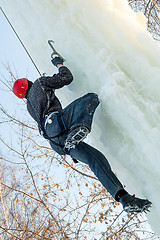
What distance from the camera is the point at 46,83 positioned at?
201cm

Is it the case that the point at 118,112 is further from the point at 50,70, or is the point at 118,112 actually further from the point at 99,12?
the point at 50,70

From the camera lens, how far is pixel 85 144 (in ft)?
5.95

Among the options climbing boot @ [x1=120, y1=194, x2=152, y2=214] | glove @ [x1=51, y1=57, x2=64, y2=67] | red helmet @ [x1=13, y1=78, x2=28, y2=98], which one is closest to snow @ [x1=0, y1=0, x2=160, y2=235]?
glove @ [x1=51, y1=57, x2=64, y2=67]

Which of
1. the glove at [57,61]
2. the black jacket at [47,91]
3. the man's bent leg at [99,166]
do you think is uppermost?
the glove at [57,61]

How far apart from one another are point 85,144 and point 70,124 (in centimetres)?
21

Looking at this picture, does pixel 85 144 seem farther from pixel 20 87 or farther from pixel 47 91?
pixel 20 87

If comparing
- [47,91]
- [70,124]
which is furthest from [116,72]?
[47,91]

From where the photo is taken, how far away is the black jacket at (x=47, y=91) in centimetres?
199

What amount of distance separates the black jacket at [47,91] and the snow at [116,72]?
0.15m

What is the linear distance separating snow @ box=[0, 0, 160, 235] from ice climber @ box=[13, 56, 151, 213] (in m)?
0.16

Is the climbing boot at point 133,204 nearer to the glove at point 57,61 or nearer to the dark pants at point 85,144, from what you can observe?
the dark pants at point 85,144

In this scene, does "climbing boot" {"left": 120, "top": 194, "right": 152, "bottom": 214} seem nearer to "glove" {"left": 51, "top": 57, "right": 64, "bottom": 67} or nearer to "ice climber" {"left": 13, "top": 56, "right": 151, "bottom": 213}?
"ice climber" {"left": 13, "top": 56, "right": 151, "bottom": 213}

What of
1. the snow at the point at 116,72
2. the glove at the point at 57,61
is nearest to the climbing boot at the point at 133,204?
the snow at the point at 116,72

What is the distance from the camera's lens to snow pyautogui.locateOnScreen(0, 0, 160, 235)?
1599mm
